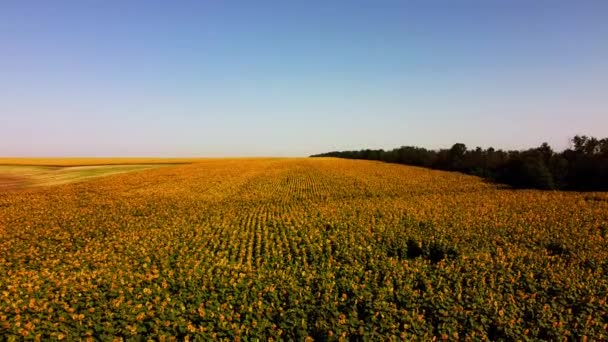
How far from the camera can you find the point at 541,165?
48.0 m

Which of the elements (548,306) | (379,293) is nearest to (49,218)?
(379,293)

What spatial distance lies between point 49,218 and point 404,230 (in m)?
23.9

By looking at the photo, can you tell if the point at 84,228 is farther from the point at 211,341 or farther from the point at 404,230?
the point at 404,230

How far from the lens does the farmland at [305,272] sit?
9266mm

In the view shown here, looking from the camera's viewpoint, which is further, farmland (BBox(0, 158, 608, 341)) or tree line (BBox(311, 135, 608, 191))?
tree line (BBox(311, 135, 608, 191))

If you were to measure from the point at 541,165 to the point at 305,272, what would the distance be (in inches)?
1897

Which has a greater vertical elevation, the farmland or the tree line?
the tree line

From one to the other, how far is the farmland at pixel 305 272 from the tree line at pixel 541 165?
23.7 metres

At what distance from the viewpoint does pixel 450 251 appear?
17125 mm

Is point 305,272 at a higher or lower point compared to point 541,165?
lower

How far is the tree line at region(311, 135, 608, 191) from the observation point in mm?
47469

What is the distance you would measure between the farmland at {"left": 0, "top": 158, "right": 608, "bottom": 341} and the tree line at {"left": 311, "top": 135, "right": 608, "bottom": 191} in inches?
932

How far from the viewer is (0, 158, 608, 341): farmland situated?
9266 millimetres

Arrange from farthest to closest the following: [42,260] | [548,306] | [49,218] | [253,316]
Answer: [49,218]
[42,260]
[548,306]
[253,316]
